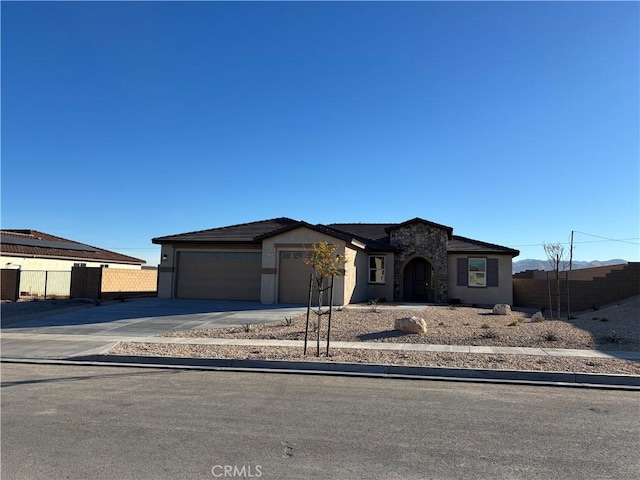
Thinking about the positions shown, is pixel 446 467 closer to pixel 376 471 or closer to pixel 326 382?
pixel 376 471

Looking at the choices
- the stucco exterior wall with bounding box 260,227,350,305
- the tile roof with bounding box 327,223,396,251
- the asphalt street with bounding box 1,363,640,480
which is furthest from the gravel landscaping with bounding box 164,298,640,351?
the tile roof with bounding box 327,223,396,251

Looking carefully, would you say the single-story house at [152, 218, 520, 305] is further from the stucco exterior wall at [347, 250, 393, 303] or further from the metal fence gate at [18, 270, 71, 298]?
the metal fence gate at [18, 270, 71, 298]

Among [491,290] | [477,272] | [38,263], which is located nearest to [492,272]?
[477,272]

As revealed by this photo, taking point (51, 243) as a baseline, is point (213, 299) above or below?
below

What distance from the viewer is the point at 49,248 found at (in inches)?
1375

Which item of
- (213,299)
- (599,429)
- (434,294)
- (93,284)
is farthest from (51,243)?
(599,429)

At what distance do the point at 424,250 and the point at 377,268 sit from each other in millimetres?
2761

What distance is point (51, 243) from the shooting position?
36188 mm

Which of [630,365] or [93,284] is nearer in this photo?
[630,365]

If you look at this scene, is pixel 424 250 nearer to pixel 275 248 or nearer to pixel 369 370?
pixel 275 248

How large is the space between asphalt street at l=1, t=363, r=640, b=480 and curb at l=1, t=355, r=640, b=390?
22.6 inches

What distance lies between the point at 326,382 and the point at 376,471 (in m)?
4.16

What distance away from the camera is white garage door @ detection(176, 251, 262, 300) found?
24484 millimetres

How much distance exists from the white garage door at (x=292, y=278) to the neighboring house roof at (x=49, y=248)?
60.6 ft
